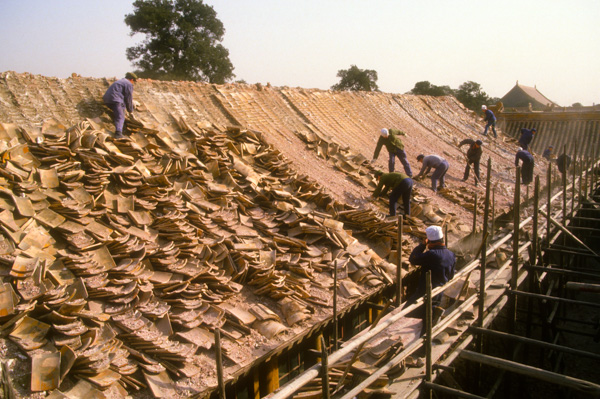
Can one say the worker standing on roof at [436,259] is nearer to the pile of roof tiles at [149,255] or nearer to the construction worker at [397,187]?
the pile of roof tiles at [149,255]

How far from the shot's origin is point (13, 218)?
5125mm

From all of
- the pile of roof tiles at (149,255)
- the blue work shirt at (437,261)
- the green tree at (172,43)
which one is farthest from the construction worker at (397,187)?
the green tree at (172,43)

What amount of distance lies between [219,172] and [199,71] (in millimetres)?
26905

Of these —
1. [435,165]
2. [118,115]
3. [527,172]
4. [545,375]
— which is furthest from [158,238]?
[527,172]

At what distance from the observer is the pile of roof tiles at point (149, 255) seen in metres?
4.38

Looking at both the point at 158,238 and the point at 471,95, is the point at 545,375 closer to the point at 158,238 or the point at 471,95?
the point at 158,238

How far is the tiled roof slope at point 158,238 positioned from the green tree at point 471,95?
40576mm

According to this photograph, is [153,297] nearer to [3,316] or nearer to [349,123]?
[3,316]

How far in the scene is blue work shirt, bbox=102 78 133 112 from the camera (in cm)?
765

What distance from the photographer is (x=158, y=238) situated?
6.11 meters

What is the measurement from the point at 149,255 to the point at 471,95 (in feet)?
155

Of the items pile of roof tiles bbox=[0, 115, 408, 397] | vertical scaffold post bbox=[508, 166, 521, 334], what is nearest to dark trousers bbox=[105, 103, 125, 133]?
pile of roof tiles bbox=[0, 115, 408, 397]

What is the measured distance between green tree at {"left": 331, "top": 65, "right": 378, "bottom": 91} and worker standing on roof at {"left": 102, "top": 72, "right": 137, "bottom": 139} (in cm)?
4080

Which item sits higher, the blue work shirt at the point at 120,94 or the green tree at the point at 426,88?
the green tree at the point at 426,88
